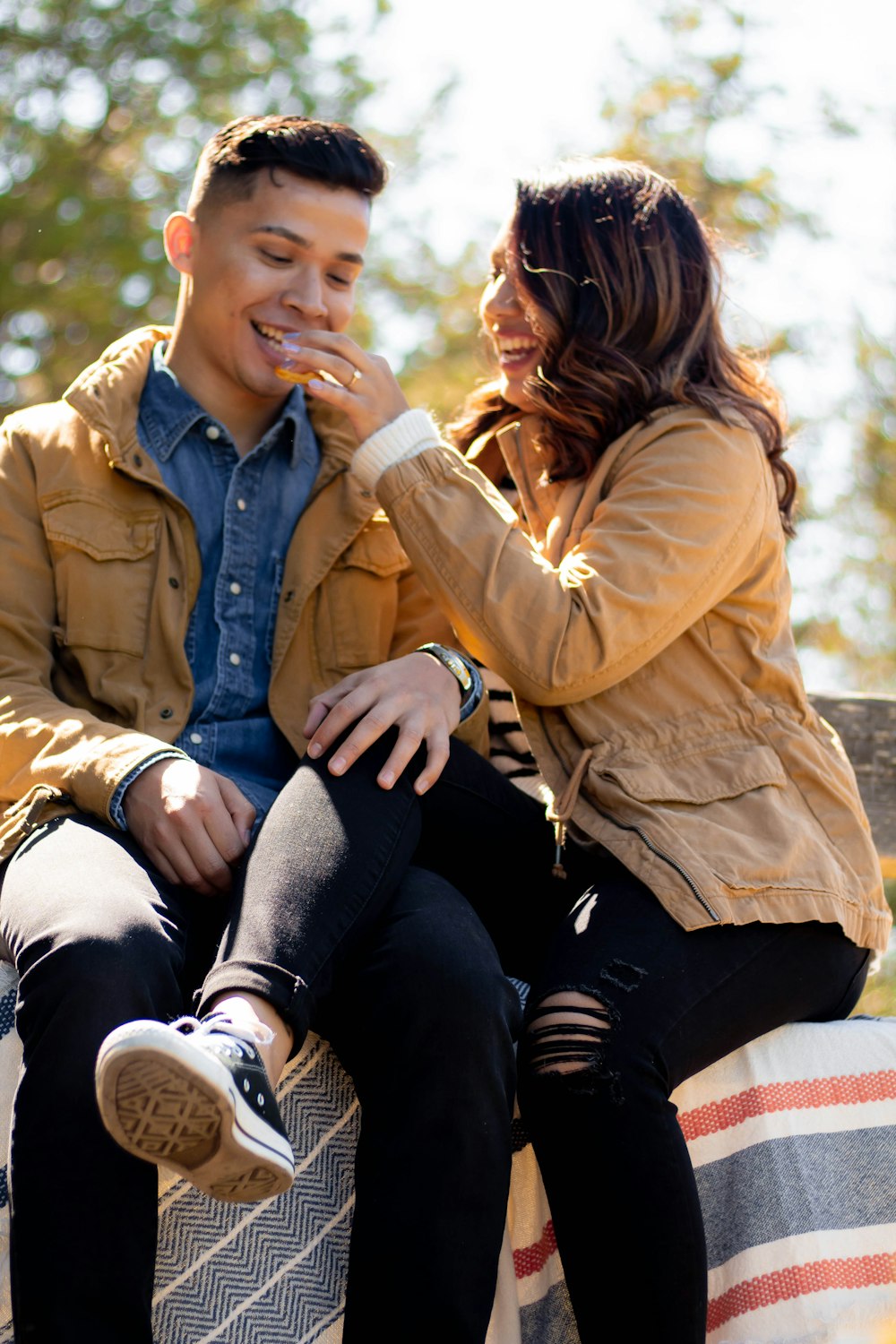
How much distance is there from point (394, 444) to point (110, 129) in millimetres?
8269

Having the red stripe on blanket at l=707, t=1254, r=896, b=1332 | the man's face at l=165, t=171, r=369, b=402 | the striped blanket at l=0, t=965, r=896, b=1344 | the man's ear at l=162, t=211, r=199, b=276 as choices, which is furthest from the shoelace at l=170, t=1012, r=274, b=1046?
the man's ear at l=162, t=211, r=199, b=276

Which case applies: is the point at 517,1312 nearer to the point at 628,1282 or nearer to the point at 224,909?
the point at 628,1282

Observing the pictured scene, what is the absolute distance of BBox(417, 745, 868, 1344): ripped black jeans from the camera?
2.02 meters

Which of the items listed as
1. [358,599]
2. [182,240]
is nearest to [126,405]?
[182,240]

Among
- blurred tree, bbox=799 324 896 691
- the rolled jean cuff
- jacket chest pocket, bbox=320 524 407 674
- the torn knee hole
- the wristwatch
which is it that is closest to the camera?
the rolled jean cuff

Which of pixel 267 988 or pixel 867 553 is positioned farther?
pixel 867 553

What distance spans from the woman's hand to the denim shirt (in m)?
0.35

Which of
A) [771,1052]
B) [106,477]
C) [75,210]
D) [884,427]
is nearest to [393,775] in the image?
[771,1052]

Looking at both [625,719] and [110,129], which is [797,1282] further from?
[110,129]

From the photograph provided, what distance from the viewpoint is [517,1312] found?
2209 mm

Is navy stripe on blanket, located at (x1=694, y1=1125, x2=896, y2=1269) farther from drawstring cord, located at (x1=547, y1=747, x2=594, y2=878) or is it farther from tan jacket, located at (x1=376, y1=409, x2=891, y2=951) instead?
drawstring cord, located at (x1=547, y1=747, x2=594, y2=878)

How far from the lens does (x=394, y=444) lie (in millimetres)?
2590

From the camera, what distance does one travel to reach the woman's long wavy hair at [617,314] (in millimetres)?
2762

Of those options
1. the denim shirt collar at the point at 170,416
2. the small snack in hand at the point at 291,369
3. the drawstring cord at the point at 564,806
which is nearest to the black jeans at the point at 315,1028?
the drawstring cord at the point at 564,806
